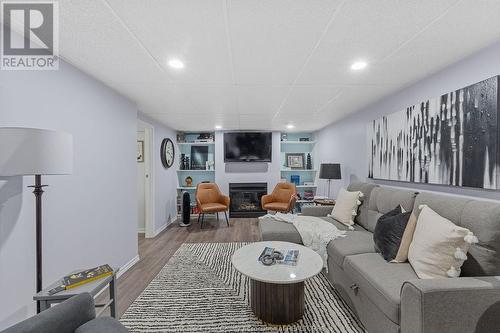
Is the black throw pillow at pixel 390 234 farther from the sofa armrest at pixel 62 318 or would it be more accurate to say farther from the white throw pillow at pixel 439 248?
the sofa armrest at pixel 62 318

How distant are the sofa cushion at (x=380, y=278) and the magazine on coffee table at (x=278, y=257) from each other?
0.48 meters

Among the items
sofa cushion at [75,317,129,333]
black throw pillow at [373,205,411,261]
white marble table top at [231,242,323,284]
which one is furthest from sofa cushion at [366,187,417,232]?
sofa cushion at [75,317,129,333]

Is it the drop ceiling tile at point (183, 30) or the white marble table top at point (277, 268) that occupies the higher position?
the drop ceiling tile at point (183, 30)

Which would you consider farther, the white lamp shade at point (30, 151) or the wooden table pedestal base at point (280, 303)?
the wooden table pedestal base at point (280, 303)

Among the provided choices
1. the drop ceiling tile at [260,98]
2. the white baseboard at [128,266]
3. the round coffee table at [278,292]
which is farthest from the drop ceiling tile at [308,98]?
the white baseboard at [128,266]

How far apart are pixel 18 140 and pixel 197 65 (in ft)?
4.54

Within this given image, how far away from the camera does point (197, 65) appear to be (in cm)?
205

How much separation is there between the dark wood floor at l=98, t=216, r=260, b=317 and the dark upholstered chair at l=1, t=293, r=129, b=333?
1040 millimetres

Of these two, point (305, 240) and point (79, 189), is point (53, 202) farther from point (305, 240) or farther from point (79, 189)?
point (305, 240)

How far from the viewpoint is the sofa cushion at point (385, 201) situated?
2295 mm

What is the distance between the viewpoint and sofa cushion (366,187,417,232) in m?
2.29

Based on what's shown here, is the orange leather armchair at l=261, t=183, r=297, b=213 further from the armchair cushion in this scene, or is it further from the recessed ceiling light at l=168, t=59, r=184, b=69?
the recessed ceiling light at l=168, t=59, r=184, b=69

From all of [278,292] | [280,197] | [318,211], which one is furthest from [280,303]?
[280,197]

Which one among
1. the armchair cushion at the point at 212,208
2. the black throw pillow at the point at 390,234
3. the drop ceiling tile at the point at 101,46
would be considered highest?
the drop ceiling tile at the point at 101,46
